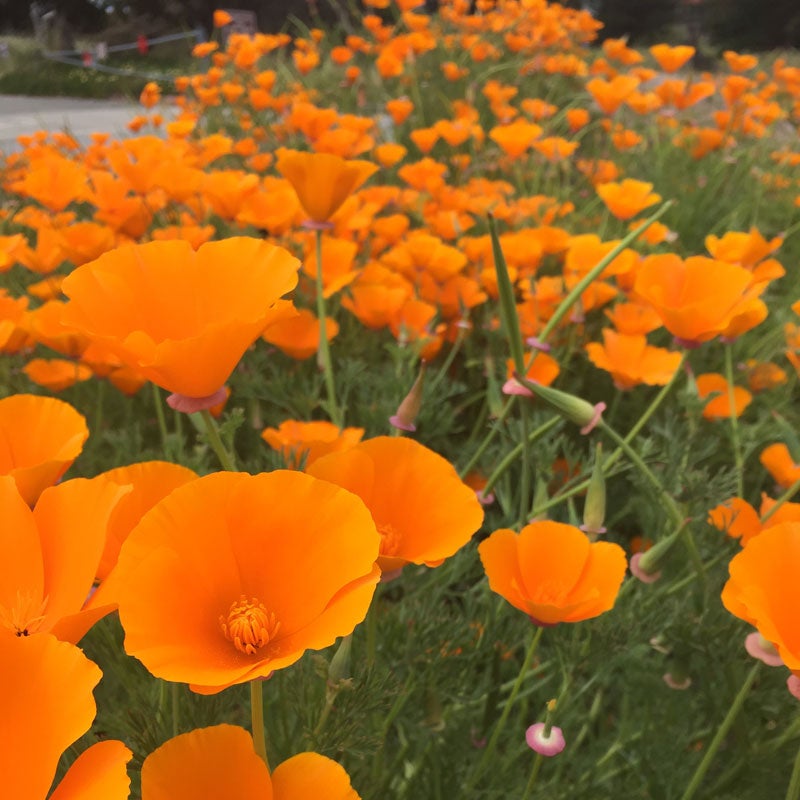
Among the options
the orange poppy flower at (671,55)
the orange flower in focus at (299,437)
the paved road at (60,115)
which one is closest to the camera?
the orange flower in focus at (299,437)

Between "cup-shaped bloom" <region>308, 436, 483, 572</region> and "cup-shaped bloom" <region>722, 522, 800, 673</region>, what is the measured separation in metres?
0.17

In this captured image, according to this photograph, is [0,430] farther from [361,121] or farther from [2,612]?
[361,121]

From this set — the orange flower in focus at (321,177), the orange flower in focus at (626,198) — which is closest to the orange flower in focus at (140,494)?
the orange flower in focus at (321,177)

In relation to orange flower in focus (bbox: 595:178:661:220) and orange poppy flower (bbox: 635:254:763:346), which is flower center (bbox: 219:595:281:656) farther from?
orange flower in focus (bbox: 595:178:661:220)

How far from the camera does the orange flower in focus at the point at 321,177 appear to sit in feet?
2.97

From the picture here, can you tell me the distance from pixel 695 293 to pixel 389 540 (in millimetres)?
546

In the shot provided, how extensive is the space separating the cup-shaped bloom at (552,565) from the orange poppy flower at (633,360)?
59 centimetres

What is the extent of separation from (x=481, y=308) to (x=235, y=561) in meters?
1.19

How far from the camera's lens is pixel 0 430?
1.65ft

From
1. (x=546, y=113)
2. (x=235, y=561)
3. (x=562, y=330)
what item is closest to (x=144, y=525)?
(x=235, y=561)

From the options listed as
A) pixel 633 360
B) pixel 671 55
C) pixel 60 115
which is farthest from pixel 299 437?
pixel 60 115

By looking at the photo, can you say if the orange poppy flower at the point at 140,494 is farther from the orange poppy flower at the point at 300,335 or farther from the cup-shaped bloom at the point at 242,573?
the orange poppy flower at the point at 300,335

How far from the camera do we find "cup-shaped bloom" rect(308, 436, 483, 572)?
496 millimetres

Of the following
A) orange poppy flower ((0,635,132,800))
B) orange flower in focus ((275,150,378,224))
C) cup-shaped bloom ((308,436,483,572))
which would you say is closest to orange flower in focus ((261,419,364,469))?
cup-shaped bloom ((308,436,483,572))
